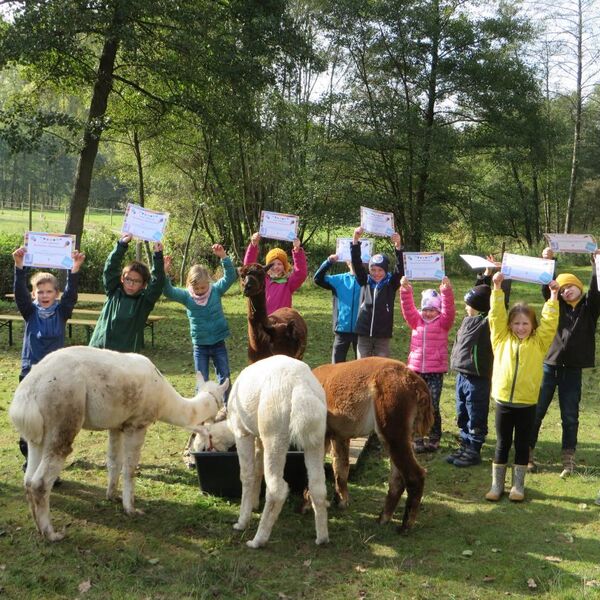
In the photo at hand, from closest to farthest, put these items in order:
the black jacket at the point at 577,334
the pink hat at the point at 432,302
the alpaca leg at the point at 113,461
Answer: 1. the alpaca leg at the point at 113,461
2. the black jacket at the point at 577,334
3. the pink hat at the point at 432,302

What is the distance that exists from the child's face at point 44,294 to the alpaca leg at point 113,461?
4.36ft

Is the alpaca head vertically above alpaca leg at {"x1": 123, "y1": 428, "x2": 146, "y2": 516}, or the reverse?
the alpaca head

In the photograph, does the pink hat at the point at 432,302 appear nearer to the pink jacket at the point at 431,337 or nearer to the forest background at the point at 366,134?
the pink jacket at the point at 431,337

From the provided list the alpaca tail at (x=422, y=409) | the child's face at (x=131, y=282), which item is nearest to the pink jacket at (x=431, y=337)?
the alpaca tail at (x=422, y=409)

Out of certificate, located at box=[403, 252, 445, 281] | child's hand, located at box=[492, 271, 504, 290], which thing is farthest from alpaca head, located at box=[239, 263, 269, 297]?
child's hand, located at box=[492, 271, 504, 290]

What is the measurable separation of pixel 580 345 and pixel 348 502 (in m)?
2.75

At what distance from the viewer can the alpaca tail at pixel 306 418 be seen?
3.86 m

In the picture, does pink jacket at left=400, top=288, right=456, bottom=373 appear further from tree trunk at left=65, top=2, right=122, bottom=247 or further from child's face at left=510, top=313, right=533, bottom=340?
tree trunk at left=65, top=2, right=122, bottom=247

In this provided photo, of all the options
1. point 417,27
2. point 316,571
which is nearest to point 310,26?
point 417,27

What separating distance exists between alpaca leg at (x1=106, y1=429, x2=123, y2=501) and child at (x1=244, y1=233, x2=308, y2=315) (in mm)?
2466

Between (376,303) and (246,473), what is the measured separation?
2.76 meters

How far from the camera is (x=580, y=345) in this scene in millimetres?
5582

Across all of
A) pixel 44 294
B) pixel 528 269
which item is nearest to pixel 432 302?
pixel 528 269

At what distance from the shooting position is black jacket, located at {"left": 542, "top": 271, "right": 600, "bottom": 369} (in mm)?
5586
